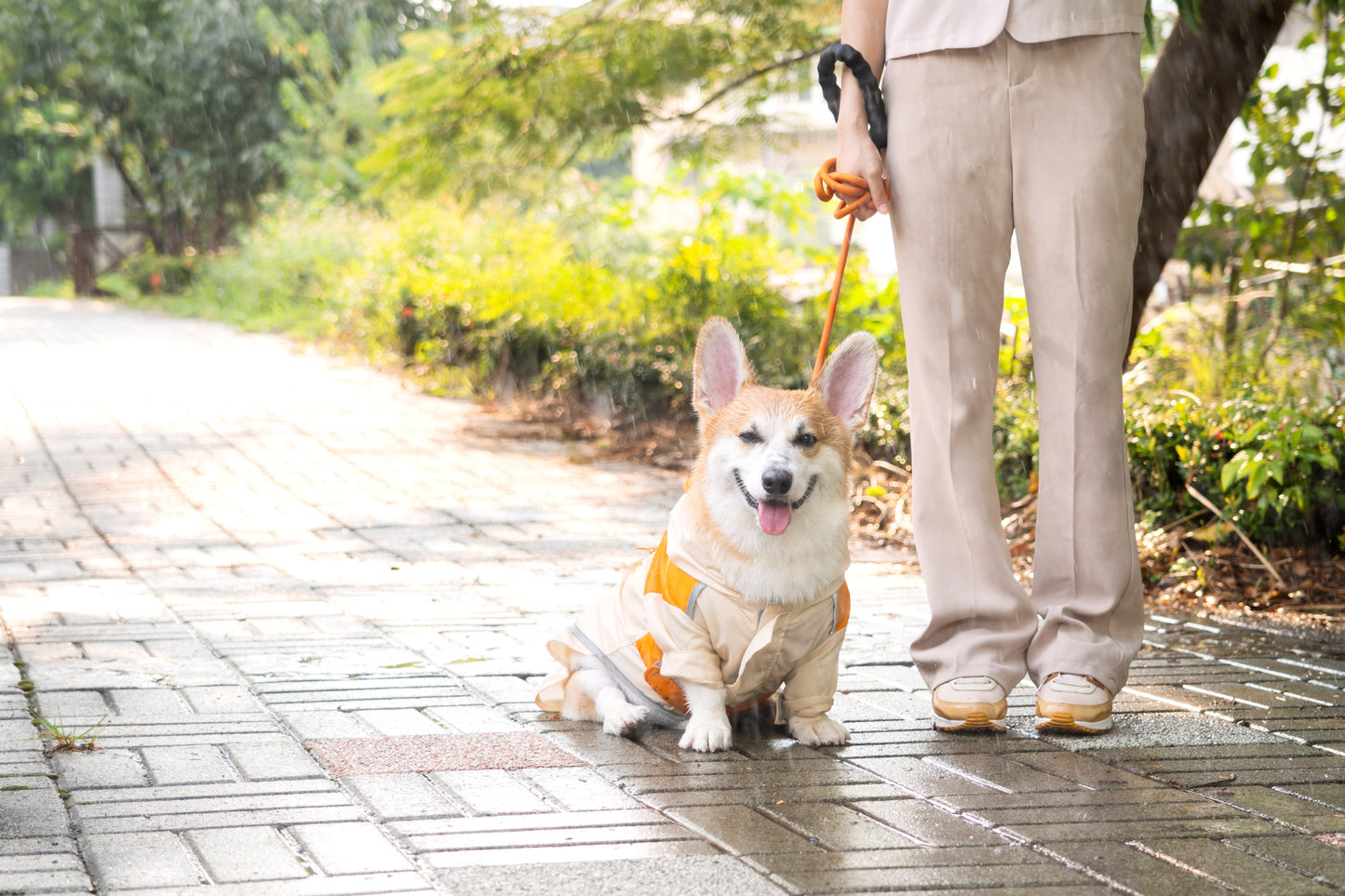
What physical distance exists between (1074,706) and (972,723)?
253 millimetres

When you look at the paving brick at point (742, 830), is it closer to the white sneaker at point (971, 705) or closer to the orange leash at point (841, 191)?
the white sneaker at point (971, 705)

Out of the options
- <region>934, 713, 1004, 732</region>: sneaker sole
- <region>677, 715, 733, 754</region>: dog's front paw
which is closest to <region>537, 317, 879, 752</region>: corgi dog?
<region>677, 715, 733, 754</region>: dog's front paw

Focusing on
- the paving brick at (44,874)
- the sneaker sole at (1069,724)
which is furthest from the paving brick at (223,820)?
the sneaker sole at (1069,724)

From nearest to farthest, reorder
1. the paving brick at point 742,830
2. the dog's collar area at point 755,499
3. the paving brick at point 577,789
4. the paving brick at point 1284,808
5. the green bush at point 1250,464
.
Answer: the paving brick at point 742,830
the paving brick at point 1284,808
the paving brick at point 577,789
the dog's collar area at point 755,499
the green bush at point 1250,464

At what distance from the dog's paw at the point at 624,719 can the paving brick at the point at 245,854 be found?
3.17 feet

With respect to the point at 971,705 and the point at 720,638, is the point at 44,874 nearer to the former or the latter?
the point at 720,638

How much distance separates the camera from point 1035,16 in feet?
10.6

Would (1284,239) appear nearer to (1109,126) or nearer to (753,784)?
(1109,126)

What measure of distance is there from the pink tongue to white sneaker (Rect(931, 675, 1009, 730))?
0.66m

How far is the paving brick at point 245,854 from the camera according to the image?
2.36 meters

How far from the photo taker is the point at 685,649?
123 inches

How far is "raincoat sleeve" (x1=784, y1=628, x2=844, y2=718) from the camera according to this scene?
10.6ft

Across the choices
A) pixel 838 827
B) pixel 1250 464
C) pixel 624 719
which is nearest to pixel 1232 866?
pixel 838 827

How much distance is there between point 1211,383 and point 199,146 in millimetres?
23021
